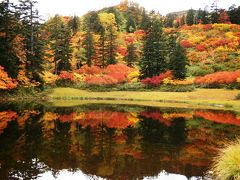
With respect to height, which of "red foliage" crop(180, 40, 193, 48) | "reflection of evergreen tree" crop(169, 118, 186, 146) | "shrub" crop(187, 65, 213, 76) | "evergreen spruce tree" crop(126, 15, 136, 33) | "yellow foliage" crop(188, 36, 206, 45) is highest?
"evergreen spruce tree" crop(126, 15, 136, 33)

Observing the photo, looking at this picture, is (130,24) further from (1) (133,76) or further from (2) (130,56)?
(1) (133,76)

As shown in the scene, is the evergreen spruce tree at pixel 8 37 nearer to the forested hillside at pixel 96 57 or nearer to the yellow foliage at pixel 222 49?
the forested hillside at pixel 96 57

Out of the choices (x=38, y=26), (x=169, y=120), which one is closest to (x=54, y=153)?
(x=169, y=120)

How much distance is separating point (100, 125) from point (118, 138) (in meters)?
5.25

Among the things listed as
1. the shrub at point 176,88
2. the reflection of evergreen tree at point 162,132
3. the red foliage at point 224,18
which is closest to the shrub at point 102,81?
the shrub at point 176,88

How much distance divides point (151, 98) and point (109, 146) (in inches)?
1249

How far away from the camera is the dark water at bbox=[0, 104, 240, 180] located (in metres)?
11.8

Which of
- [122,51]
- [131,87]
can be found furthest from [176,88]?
[122,51]

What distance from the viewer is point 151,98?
156 feet

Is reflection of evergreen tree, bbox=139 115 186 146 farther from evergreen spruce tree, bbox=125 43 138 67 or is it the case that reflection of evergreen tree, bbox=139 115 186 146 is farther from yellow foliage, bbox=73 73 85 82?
evergreen spruce tree, bbox=125 43 138 67

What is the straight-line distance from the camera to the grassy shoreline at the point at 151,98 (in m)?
41.8

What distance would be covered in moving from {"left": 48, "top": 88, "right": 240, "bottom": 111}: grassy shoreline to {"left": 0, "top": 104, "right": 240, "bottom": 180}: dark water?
1457cm

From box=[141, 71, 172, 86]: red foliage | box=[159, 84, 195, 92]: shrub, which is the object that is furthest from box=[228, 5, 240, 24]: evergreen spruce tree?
box=[159, 84, 195, 92]: shrub

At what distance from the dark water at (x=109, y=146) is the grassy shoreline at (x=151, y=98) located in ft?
47.8
